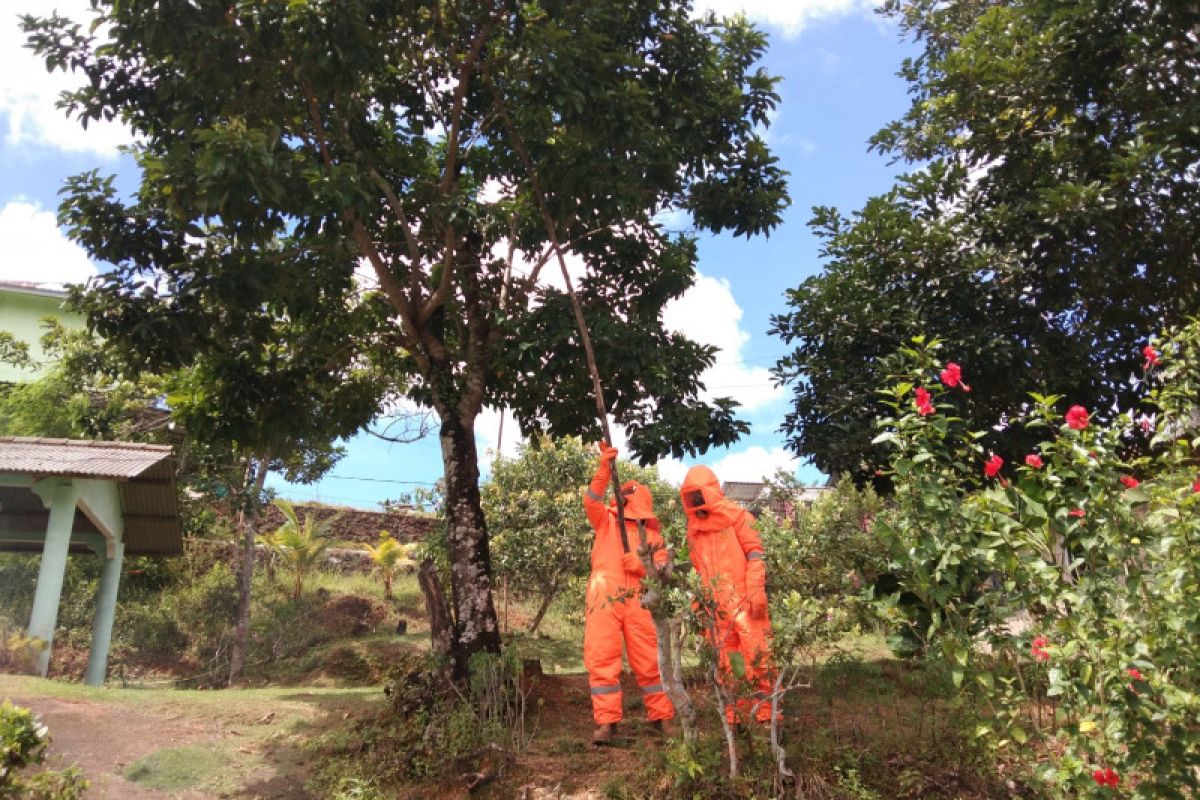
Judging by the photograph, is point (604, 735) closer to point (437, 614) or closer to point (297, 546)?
point (437, 614)

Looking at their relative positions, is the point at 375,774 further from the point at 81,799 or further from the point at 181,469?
the point at 181,469

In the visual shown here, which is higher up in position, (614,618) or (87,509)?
(87,509)

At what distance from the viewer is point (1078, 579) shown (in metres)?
3.48

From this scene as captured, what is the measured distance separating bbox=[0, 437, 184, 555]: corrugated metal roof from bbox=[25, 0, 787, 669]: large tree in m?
2.76

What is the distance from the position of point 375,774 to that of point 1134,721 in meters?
4.59

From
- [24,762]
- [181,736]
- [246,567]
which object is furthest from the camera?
[246,567]

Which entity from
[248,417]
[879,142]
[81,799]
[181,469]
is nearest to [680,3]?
[879,142]

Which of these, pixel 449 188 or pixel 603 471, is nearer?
pixel 603 471

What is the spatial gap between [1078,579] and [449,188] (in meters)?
6.05

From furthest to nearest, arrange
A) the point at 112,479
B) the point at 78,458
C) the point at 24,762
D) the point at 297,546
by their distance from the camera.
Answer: the point at 297,546
the point at 78,458
the point at 112,479
the point at 24,762

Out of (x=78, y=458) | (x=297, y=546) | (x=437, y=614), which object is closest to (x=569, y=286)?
(x=437, y=614)

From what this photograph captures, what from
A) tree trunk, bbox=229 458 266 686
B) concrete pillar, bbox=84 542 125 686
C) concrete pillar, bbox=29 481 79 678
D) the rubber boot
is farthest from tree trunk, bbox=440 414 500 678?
tree trunk, bbox=229 458 266 686

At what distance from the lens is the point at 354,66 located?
618 centimetres

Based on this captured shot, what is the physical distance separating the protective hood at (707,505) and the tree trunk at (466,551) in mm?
1928
